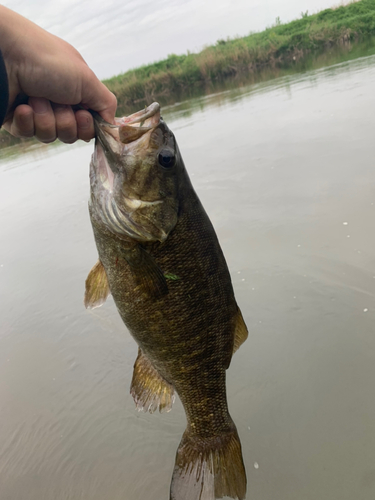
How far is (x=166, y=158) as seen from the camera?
1.79 meters

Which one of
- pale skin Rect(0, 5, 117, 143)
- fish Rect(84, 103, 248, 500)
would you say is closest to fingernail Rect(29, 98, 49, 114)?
pale skin Rect(0, 5, 117, 143)

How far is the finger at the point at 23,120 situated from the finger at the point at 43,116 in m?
0.03

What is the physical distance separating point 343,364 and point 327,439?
1.90ft

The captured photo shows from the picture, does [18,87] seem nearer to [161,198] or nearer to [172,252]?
[161,198]

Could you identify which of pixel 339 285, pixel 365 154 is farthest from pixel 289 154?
pixel 339 285

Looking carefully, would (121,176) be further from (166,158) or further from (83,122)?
(83,122)

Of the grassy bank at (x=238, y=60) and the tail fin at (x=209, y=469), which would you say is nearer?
the tail fin at (x=209, y=469)

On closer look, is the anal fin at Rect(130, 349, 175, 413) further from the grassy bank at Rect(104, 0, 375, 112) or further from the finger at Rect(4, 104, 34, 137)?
the grassy bank at Rect(104, 0, 375, 112)

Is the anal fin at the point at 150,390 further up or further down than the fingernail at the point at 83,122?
further down

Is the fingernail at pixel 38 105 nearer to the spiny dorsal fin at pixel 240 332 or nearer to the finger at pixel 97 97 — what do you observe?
the finger at pixel 97 97

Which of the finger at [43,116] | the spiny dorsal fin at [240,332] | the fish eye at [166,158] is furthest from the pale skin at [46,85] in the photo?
the spiny dorsal fin at [240,332]

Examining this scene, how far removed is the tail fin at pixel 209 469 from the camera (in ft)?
6.12

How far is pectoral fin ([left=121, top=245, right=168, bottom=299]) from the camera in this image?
1.70 meters

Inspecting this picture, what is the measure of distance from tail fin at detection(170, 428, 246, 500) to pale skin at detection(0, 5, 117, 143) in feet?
5.34
